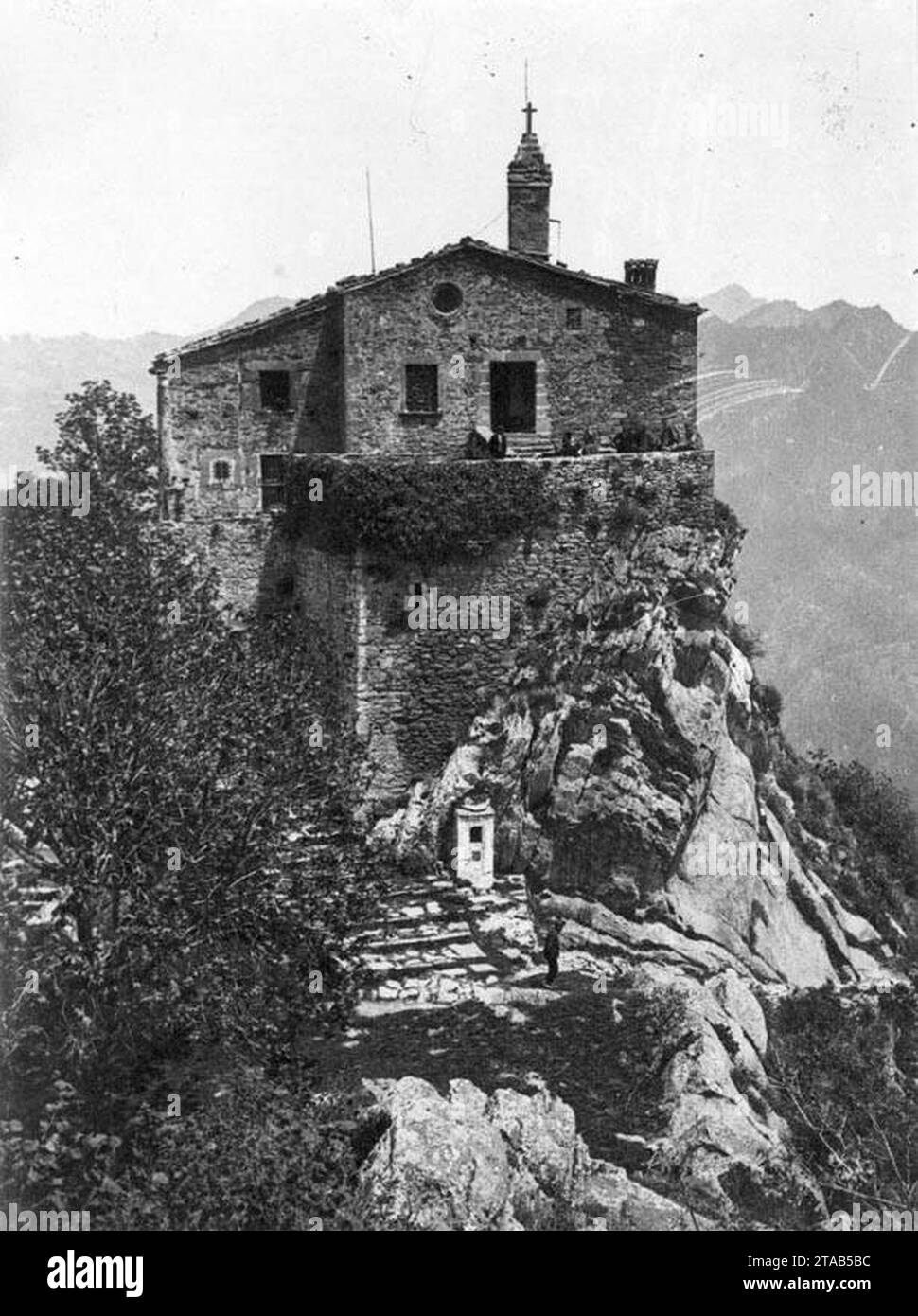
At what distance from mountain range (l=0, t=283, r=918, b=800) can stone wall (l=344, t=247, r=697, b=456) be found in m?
74.4

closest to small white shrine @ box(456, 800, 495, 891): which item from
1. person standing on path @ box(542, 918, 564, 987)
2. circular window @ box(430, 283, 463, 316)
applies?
person standing on path @ box(542, 918, 564, 987)

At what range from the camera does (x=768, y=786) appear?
32.6m

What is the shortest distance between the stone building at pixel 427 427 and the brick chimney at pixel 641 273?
6cm

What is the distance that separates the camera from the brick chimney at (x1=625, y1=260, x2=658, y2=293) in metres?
33.8

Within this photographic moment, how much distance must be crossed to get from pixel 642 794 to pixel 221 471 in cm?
1296

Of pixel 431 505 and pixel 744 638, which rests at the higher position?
pixel 431 505

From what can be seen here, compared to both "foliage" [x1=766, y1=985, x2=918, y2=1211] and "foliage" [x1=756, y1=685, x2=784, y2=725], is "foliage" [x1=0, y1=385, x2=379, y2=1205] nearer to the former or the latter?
"foliage" [x1=766, y1=985, x2=918, y2=1211]

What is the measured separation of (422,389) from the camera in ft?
102

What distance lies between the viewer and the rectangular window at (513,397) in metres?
31.5

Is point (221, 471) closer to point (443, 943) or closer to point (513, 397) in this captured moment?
point (513, 397)

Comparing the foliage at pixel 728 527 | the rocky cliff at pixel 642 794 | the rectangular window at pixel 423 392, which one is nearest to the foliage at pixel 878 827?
the rocky cliff at pixel 642 794

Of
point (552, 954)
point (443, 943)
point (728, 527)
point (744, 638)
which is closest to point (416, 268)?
point (728, 527)
